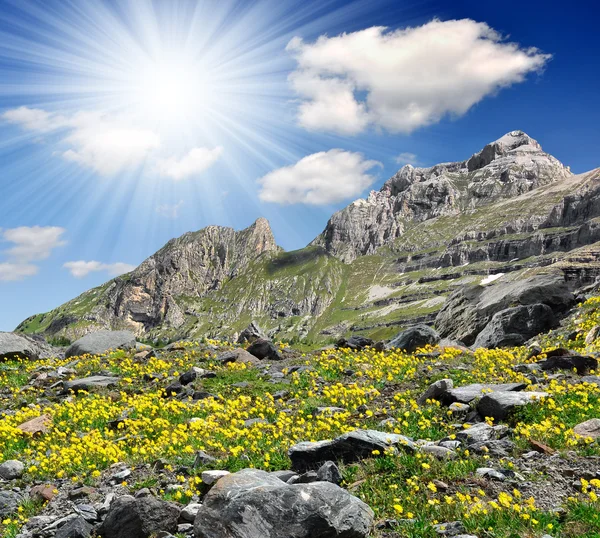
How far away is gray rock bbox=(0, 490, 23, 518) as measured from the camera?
884 centimetres

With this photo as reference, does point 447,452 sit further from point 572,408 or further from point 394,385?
point 394,385

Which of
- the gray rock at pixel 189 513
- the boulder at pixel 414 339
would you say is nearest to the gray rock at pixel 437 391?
the gray rock at pixel 189 513

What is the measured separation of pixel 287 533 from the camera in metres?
5.97

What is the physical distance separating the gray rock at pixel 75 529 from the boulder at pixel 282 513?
228 centimetres

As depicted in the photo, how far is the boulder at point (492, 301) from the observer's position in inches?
1172

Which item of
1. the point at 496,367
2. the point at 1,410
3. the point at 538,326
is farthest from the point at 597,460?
the point at 538,326

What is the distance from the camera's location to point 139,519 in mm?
7219

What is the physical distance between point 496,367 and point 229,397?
10.2 metres

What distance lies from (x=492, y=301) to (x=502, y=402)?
24262mm

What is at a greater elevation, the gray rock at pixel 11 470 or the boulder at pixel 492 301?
the boulder at pixel 492 301

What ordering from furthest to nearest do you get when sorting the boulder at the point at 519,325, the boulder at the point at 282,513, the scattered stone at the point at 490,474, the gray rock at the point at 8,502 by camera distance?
the boulder at the point at 519,325 → the gray rock at the point at 8,502 → the scattered stone at the point at 490,474 → the boulder at the point at 282,513

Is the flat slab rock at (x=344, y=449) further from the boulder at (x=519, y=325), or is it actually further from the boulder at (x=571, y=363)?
the boulder at (x=519, y=325)

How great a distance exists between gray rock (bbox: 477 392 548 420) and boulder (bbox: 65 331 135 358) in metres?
23.5

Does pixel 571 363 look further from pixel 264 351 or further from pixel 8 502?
pixel 8 502
